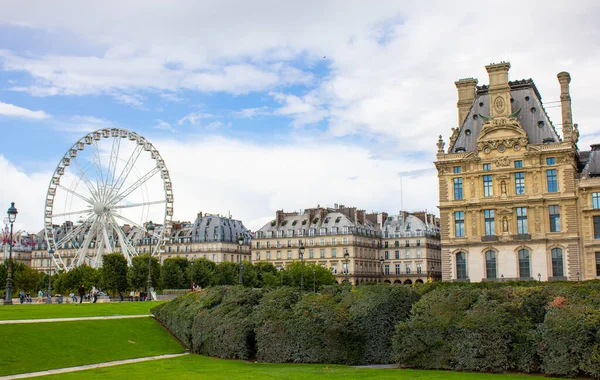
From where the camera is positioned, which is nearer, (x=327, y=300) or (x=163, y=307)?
(x=327, y=300)

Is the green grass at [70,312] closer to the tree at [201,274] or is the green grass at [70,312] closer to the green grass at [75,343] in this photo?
the green grass at [75,343]

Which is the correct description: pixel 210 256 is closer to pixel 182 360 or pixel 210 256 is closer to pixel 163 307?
pixel 163 307

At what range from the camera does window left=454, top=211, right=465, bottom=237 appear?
6581cm

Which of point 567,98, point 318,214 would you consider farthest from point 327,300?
point 318,214

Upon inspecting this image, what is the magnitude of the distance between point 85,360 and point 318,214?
9101 cm

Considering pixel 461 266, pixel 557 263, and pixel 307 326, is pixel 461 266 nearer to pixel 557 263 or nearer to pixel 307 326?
Result: pixel 557 263

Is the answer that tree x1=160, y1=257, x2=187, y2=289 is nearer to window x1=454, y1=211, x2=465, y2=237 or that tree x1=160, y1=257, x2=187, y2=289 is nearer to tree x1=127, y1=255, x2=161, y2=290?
tree x1=127, y1=255, x2=161, y2=290

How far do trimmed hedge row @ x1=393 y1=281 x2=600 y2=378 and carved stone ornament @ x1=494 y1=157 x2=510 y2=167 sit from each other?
44337mm

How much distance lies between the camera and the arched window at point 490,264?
210ft

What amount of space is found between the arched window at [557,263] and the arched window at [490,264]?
17.8 ft

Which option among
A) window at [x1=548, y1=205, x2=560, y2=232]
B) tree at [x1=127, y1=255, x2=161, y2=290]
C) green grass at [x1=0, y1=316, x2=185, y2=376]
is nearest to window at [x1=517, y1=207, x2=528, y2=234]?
window at [x1=548, y1=205, x2=560, y2=232]

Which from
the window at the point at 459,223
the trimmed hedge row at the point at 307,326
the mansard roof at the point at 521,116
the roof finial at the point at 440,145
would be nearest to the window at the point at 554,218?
the mansard roof at the point at 521,116

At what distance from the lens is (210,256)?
11750cm

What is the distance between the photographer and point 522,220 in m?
63.3
